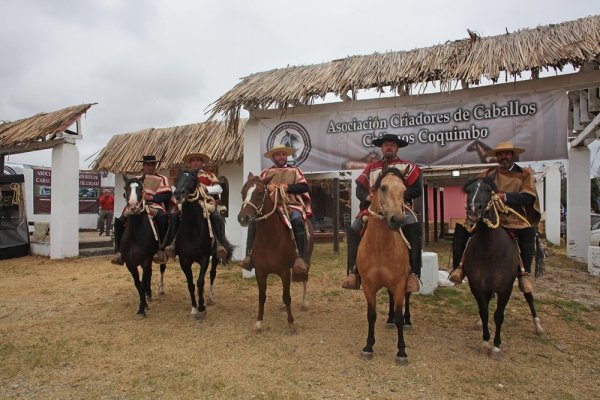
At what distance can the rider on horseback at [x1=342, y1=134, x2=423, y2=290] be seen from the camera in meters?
4.56

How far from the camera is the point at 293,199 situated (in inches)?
236

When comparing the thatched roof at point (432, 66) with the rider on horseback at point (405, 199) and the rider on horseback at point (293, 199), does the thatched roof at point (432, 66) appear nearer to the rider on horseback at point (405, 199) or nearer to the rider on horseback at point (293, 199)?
the rider on horseback at point (293, 199)

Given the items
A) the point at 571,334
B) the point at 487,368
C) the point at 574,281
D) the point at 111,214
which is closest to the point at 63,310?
the point at 487,368

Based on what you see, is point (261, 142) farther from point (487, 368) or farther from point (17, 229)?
point (17, 229)

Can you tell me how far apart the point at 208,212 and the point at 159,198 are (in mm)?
982

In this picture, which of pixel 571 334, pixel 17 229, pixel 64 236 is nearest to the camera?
pixel 571 334

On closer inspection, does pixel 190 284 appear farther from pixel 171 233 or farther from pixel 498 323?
pixel 498 323

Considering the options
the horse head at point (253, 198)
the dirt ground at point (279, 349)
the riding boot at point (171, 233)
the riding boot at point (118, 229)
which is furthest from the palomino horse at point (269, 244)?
the riding boot at point (118, 229)

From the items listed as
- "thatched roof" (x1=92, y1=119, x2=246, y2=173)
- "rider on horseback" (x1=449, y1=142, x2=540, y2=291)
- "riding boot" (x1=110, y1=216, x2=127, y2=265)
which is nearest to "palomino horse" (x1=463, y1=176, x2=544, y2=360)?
"rider on horseback" (x1=449, y1=142, x2=540, y2=291)

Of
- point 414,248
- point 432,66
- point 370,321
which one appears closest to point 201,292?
point 370,321

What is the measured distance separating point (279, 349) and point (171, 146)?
9.77 m

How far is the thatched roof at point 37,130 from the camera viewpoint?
11469 millimetres

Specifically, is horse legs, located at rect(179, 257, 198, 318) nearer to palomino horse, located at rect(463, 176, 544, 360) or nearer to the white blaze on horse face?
the white blaze on horse face

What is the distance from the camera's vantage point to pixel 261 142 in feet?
29.1
